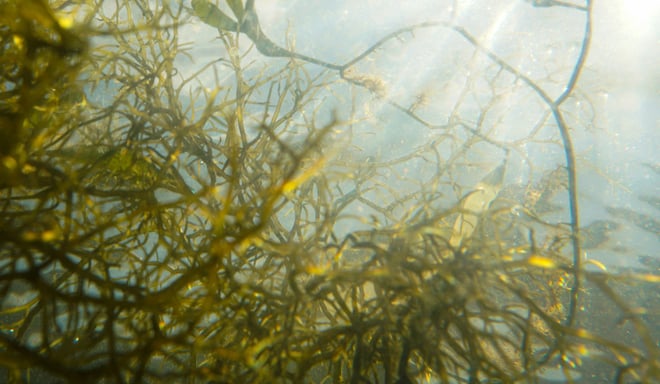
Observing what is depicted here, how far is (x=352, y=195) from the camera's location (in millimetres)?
1943

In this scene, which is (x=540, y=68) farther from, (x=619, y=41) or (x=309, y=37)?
(x=309, y=37)

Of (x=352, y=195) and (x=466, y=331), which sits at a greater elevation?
(x=352, y=195)

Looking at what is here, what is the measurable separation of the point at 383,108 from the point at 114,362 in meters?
9.59

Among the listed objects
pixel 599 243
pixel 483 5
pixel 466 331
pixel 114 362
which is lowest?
pixel 466 331

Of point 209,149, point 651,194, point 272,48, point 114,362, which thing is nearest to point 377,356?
point 114,362

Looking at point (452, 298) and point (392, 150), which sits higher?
point (392, 150)

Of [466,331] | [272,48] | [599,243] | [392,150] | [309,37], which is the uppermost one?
[309,37]

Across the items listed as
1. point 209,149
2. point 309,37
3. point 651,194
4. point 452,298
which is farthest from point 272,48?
point 651,194

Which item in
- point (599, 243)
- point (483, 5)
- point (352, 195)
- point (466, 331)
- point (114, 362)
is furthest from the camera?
point (483, 5)

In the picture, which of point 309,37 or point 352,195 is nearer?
point 352,195

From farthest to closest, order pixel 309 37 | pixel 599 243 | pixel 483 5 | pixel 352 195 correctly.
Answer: pixel 309 37
pixel 483 5
pixel 599 243
pixel 352 195

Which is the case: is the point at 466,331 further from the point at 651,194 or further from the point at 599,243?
the point at 651,194

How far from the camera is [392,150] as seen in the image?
9570 millimetres

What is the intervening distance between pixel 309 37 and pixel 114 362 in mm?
12301
